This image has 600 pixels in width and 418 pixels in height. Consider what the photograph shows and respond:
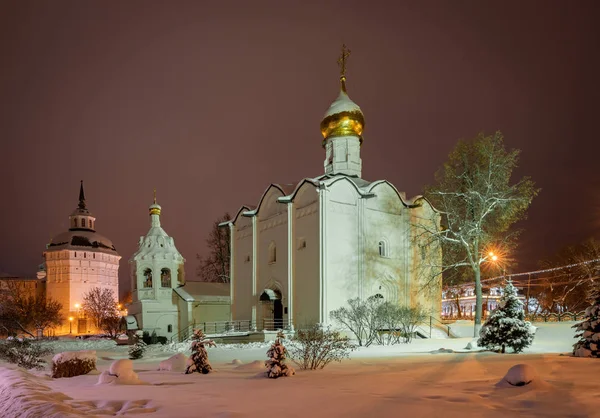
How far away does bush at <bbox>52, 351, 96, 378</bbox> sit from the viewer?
32.6 feet

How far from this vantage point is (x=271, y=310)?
24.5 m

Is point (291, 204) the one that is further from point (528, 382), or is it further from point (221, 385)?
point (528, 382)

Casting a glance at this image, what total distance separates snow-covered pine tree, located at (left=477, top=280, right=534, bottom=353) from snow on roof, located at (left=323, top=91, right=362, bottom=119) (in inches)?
585

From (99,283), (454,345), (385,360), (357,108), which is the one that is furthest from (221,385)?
(99,283)

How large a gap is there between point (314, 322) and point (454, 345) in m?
6.61

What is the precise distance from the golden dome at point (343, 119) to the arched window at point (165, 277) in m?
12.9

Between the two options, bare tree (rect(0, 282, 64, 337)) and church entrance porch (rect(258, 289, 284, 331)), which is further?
bare tree (rect(0, 282, 64, 337))

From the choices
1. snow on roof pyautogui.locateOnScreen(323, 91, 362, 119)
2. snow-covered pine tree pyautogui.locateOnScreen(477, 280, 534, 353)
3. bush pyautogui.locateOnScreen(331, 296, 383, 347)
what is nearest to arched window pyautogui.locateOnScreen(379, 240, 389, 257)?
bush pyautogui.locateOnScreen(331, 296, 383, 347)

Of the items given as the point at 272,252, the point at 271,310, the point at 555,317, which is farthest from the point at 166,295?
the point at 555,317

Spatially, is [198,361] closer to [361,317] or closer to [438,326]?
[361,317]

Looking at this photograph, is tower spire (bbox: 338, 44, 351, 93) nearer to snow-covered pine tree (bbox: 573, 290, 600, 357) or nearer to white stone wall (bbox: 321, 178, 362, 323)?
white stone wall (bbox: 321, 178, 362, 323)

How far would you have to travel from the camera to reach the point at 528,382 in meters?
6.48

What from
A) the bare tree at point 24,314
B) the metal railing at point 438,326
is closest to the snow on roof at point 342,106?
the metal railing at point 438,326

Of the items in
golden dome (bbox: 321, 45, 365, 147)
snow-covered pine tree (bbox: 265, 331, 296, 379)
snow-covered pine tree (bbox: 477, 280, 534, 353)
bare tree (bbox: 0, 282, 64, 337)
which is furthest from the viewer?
bare tree (bbox: 0, 282, 64, 337)
